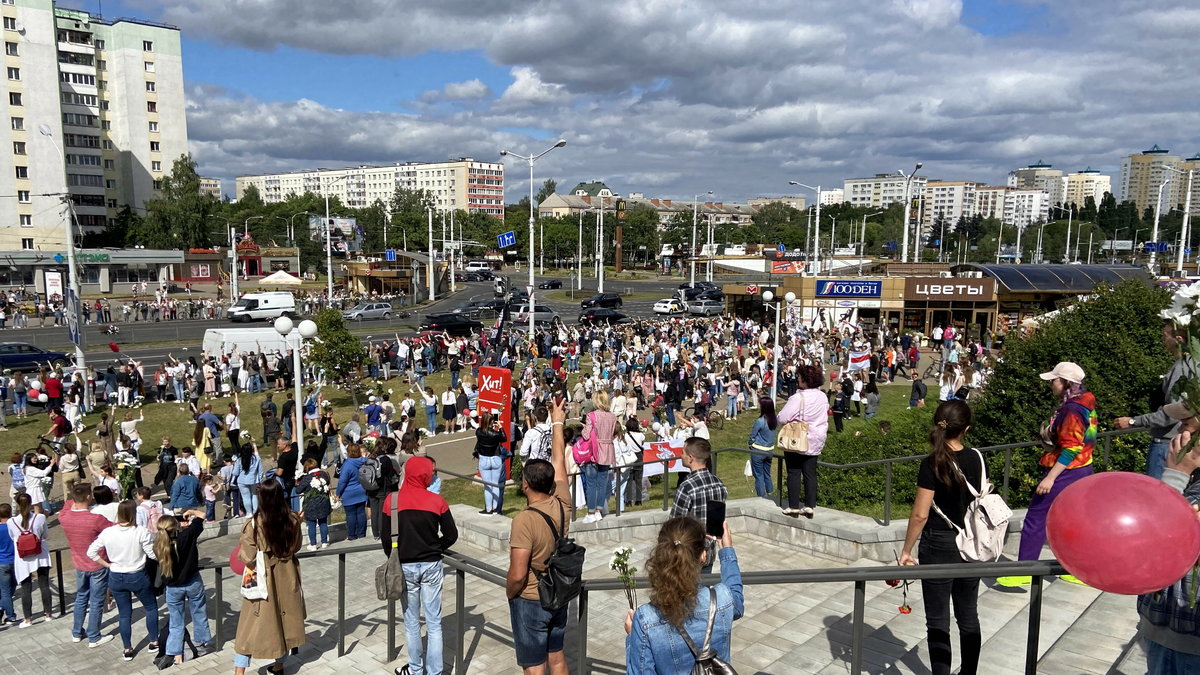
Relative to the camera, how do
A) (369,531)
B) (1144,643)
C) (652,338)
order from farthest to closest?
(652,338), (369,531), (1144,643)

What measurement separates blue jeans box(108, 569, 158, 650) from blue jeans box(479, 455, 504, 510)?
4.16 meters

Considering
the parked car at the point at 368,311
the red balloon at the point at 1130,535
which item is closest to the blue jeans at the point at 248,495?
the red balloon at the point at 1130,535

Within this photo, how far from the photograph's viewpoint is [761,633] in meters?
6.38

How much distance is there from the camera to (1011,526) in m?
7.67

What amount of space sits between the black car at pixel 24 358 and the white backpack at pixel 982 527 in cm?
2989

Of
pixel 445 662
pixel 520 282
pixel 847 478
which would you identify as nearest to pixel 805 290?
pixel 847 478

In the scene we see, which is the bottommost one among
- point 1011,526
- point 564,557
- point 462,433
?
point 462,433

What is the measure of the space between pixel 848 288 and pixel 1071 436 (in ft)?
107

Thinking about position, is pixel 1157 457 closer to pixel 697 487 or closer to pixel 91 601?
pixel 697 487

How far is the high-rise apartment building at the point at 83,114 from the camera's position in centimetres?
6806

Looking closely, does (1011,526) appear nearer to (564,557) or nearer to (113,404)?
(564,557)

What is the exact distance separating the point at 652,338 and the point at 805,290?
9850 millimetres

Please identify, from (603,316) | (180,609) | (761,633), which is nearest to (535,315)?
(603,316)

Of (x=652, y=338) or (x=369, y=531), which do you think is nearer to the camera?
(x=369, y=531)
